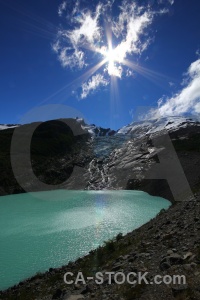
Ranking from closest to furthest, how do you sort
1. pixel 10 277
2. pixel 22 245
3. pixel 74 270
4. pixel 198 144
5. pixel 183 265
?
pixel 183 265 < pixel 74 270 < pixel 10 277 < pixel 22 245 < pixel 198 144

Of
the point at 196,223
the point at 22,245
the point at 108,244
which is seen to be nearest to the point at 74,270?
the point at 108,244

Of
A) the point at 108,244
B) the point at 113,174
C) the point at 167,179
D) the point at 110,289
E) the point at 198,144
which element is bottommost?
the point at 110,289

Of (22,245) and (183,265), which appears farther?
(22,245)

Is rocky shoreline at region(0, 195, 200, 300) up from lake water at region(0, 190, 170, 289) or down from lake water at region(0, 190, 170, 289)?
down

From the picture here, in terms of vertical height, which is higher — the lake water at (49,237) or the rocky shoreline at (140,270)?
the lake water at (49,237)

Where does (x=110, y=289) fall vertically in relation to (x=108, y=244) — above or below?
below

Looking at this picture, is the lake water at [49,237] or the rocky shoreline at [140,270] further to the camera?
the lake water at [49,237]

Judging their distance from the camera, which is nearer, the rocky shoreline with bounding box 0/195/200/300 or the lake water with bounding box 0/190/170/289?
the rocky shoreline with bounding box 0/195/200/300

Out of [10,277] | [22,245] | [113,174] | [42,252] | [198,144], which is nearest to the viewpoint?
[10,277]

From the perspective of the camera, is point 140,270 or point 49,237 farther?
point 49,237

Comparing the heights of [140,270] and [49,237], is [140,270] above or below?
below

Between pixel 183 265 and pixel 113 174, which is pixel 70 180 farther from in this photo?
pixel 183 265
